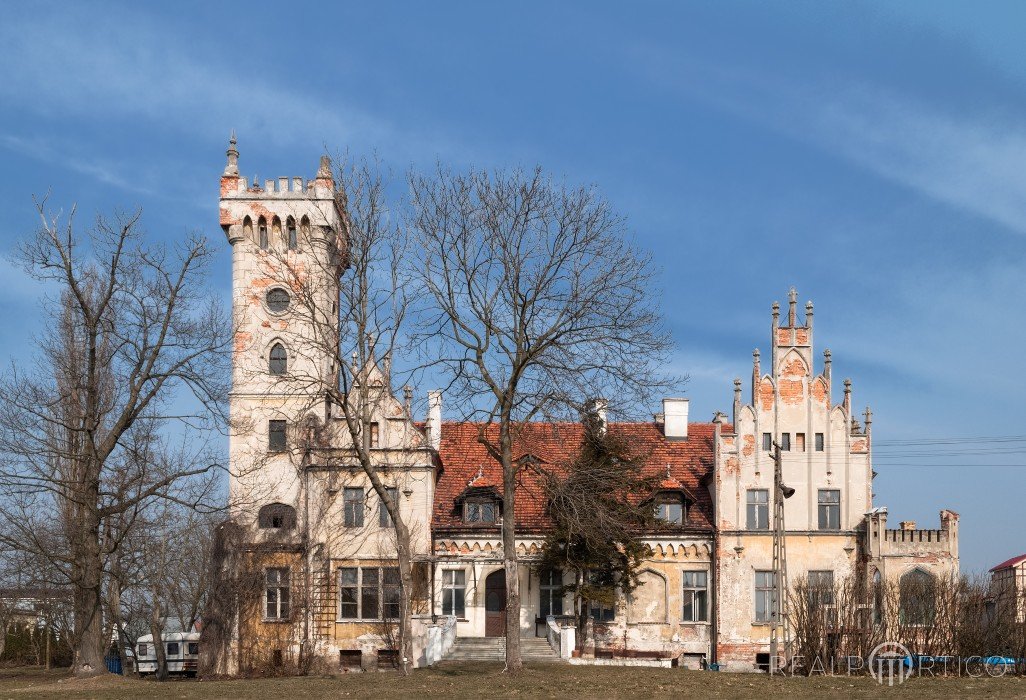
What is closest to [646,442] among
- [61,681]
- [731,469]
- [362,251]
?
[731,469]

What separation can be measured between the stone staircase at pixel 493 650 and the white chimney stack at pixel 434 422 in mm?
7231

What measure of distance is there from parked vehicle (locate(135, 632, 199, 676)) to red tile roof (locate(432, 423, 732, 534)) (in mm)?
16047

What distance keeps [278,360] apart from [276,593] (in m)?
8.73

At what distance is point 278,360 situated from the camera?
156 feet

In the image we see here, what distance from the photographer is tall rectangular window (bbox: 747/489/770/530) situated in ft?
150

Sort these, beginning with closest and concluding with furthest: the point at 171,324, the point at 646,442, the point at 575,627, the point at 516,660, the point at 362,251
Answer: the point at 516,660 → the point at 171,324 → the point at 362,251 → the point at 575,627 → the point at 646,442

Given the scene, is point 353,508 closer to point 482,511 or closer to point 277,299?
point 482,511

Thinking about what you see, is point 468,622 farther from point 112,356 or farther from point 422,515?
point 112,356

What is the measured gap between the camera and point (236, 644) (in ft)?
145

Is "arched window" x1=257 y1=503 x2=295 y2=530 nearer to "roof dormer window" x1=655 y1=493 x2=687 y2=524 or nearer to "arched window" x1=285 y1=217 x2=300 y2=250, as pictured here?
"arched window" x1=285 y1=217 x2=300 y2=250

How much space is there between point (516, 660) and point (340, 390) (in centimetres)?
1136

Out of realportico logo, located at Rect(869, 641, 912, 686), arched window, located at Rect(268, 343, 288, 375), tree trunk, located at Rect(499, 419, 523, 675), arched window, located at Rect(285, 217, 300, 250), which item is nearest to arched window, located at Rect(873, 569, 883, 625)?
realportico logo, located at Rect(869, 641, 912, 686)

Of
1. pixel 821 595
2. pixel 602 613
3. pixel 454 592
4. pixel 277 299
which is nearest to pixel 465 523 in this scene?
pixel 454 592

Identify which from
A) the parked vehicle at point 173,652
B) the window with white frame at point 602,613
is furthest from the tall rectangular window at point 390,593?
→ the parked vehicle at point 173,652
